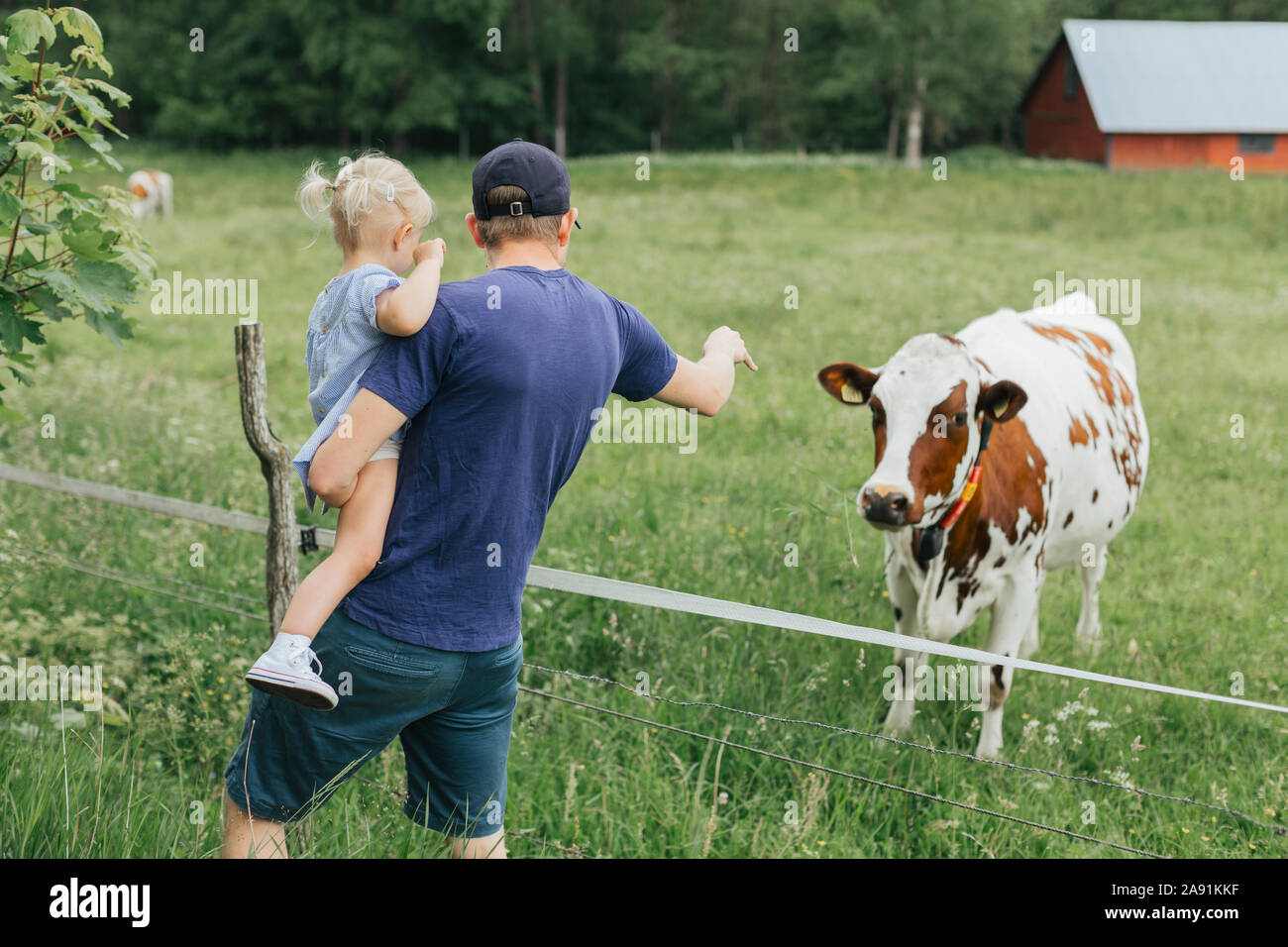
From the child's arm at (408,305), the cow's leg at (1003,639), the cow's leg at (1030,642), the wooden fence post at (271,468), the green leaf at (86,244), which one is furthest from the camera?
the cow's leg at (1030,642)

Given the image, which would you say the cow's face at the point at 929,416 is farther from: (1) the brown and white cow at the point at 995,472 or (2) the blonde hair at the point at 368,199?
(2) the blonde hair at the point at 368,199

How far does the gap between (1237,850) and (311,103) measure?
53.2m

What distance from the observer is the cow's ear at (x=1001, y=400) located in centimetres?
375

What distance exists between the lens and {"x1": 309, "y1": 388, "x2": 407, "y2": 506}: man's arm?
219 centimetres

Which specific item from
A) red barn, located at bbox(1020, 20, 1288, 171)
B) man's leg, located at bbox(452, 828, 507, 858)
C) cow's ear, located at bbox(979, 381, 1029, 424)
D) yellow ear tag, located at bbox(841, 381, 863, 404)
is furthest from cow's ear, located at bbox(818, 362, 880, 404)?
red barn, located at bbox(1020, 20, 1288, 171)

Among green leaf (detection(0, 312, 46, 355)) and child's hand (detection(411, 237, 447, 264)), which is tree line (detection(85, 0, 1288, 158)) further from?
child's hand (detection(411, 237, 447, 264))

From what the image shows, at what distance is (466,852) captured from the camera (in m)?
2.62

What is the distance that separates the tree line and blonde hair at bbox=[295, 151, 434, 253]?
43.2 metres

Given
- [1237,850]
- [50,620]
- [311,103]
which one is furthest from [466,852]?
[311,103]

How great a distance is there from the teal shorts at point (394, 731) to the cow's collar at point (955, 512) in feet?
6.52

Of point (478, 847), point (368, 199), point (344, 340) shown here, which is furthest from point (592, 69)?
point (478, 847)
